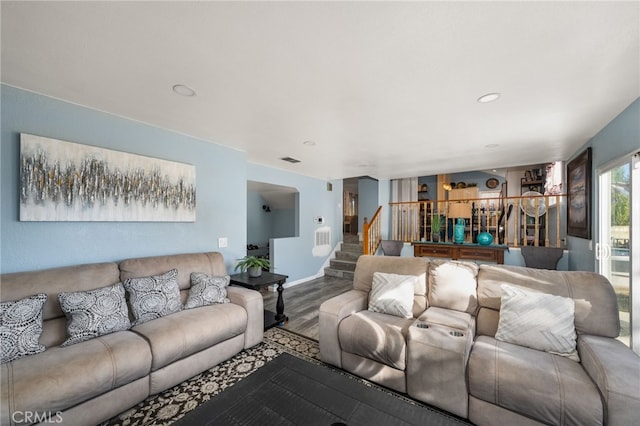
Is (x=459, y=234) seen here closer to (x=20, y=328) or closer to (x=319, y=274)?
(x=319, y=274)

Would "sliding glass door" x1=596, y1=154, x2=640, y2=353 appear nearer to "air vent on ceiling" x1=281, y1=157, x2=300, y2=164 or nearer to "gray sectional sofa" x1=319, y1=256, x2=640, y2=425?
"gray sectional sofa" x1=319, y1=256, x2=640, y2=425

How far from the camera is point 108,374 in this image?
158 cm

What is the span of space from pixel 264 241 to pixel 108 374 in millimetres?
5774

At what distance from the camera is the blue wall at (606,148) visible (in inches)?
83.8

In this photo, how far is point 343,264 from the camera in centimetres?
608

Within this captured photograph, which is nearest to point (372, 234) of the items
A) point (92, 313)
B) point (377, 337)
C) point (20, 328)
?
point (377, 337)

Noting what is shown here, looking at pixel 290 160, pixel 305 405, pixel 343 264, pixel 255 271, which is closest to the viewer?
pixel 305 405

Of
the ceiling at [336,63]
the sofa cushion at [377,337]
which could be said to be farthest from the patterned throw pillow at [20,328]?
the sofa cushion at [377,337]

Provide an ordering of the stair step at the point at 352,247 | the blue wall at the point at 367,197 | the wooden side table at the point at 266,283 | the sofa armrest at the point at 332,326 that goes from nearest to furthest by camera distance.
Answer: the sofa armrest at the point at 332,326 → the wooden side table at the point at 266,283 → the stair step at the point at 352,247 → the blue wall at the point at 367,197

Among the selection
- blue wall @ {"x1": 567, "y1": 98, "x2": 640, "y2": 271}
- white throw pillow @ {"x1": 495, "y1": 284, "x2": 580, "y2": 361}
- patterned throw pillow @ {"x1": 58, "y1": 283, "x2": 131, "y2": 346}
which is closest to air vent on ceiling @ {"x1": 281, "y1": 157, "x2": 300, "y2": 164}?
patterned throw pillow @ {"x1": 58, "y1": 283, "x2": 131, "y2": 346}

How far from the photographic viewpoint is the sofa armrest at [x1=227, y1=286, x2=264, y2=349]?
8.42ft

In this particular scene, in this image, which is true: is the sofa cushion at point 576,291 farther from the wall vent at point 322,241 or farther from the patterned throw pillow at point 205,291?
the wall vent at point 322,241

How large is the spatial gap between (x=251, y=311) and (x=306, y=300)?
6.07 feet

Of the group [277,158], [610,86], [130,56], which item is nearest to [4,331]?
[130,56]
